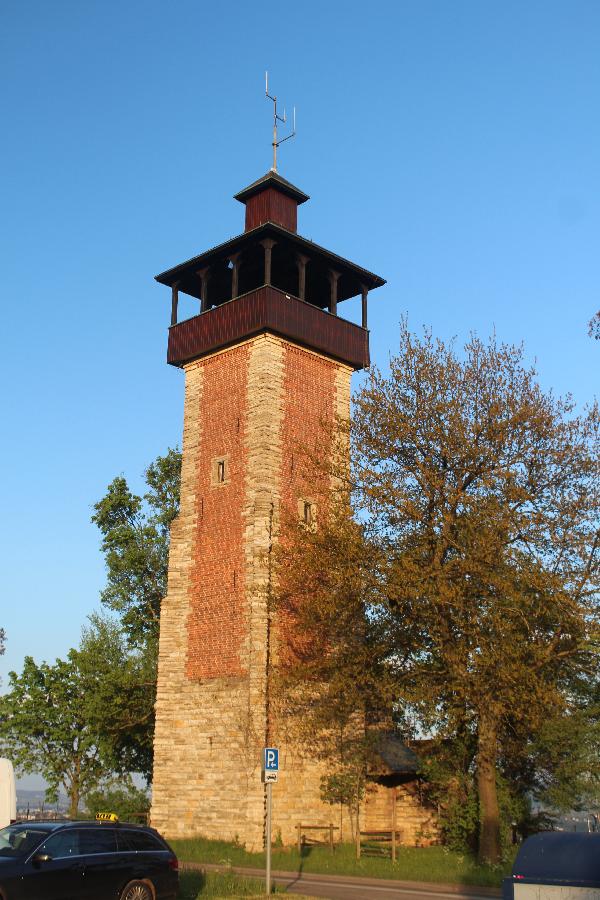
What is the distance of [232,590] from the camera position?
28.9 metres

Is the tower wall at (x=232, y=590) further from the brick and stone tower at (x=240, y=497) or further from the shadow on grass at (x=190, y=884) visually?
the shadow on grass at (x=190, y=884)

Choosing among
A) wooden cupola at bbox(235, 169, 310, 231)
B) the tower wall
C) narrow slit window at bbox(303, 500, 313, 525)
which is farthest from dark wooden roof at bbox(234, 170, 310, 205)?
narrow slit window at bbox(303, 500, 313, 525)

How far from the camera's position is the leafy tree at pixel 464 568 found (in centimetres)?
2280

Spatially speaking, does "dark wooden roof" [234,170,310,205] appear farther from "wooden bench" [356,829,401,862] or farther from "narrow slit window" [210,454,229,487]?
"wooden bench" [356,829,401,862]

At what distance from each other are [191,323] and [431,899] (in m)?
21.8

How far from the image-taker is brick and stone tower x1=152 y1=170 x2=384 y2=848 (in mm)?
27234

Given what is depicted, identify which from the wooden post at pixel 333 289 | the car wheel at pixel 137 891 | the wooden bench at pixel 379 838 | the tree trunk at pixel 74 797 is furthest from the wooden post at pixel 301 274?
the tree trunk at pixel 74 797

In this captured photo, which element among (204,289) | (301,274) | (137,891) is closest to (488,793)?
(137,891)

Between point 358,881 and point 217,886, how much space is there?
175 inches

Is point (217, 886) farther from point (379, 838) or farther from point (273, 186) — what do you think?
point (273, 186)

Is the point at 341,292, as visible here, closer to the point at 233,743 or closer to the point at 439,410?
the point at 439,410

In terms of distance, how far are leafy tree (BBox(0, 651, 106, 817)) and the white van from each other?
20852 millimetres

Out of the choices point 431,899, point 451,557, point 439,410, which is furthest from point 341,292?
point 431,899

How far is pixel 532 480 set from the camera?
81.1ft
